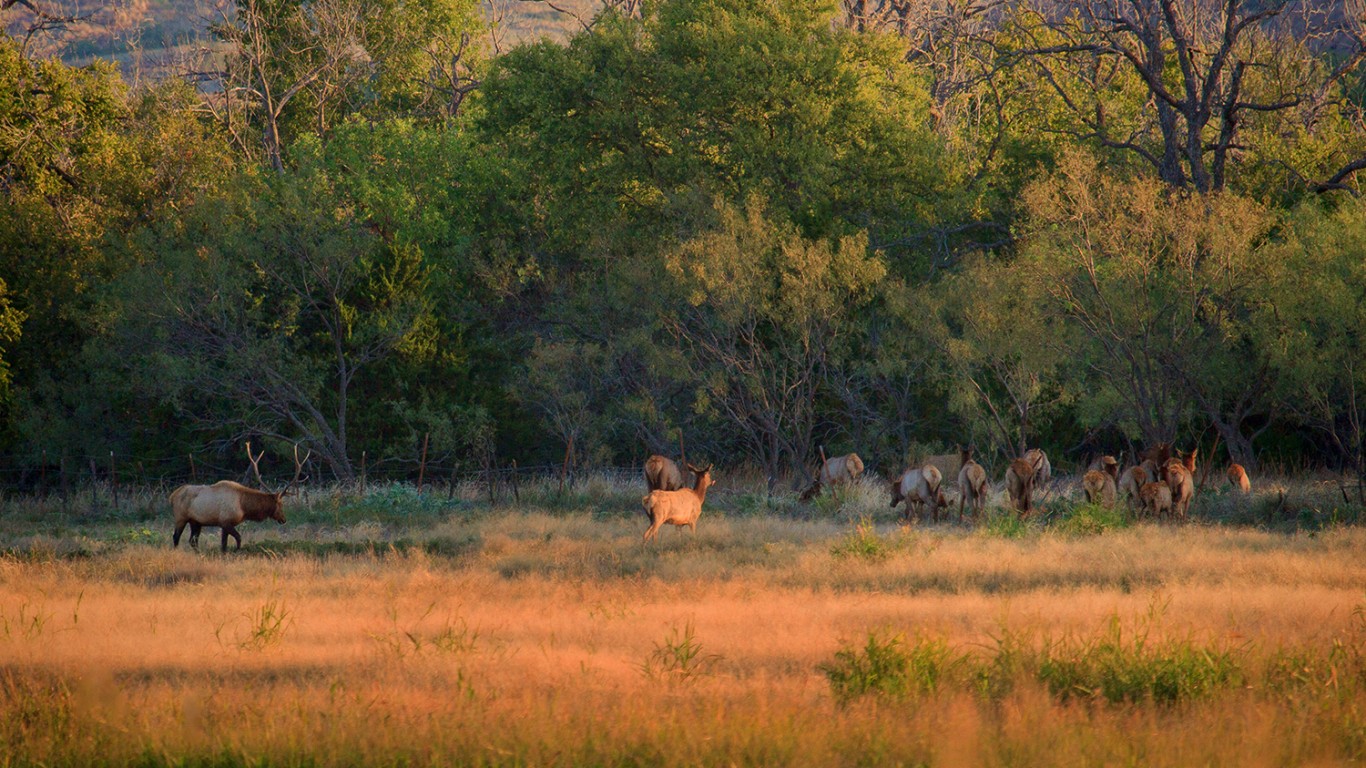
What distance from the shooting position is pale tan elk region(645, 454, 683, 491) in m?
25.1

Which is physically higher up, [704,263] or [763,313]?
[704,263]

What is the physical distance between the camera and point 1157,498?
2114 cm

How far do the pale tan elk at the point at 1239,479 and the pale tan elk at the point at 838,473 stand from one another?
7.16 meters

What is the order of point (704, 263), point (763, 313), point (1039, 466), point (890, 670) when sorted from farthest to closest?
point (763, 313) < point (704, 263) < point (1039, 466) < point (890, 670)

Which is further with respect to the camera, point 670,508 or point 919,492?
point 919,492

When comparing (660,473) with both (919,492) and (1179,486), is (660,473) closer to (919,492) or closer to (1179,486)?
(919,492)

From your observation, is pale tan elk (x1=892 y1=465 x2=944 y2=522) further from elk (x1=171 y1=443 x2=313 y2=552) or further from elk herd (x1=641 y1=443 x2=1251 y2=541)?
elk (x1=171 y1=443 x2=313 y2=552)

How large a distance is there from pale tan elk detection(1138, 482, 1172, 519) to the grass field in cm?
87

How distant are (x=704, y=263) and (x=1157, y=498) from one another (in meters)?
11.5

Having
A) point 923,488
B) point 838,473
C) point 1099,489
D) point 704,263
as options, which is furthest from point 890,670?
point 704,263

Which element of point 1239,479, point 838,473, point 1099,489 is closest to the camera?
point 1099,489

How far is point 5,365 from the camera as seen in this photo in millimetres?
29359

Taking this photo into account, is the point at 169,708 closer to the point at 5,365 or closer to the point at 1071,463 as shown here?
the point at 5,365

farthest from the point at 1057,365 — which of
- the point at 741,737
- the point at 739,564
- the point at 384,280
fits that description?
the point at 741,737
